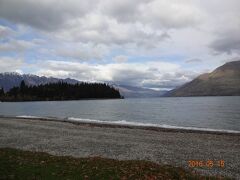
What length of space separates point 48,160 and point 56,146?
9.29 metres

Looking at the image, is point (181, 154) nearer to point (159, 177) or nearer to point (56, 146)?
point (159, 177)

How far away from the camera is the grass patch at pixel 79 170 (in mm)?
15820

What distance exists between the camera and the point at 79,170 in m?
17.1

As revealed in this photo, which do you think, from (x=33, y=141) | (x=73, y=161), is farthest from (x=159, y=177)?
(x=33, y=141)

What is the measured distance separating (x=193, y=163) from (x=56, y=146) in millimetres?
13888

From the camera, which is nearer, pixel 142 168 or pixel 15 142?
pixel 142 168

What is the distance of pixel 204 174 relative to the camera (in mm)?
18312

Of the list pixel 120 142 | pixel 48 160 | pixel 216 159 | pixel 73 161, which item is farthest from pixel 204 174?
pixel 120 142

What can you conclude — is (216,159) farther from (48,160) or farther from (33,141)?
(33,141)

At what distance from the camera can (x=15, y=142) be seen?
105ft

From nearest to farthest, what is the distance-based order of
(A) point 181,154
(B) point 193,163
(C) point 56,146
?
(B) point 193,163 → (A) point 181,154 → (C) point 56,146

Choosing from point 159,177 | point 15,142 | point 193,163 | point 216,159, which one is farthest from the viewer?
point 15,142

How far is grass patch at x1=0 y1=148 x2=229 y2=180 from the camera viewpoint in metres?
15.8

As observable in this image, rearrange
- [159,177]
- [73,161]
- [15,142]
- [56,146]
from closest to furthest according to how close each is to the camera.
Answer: [159,177] → [73,161] → [56,146] → [15,142]
